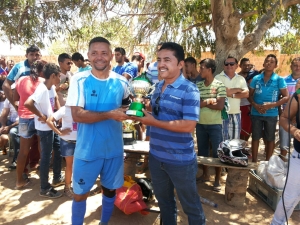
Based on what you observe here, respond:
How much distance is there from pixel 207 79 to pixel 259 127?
5.37ft

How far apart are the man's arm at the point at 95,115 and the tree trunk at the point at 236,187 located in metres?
2.15

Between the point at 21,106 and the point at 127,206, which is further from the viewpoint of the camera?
the point at 21,106

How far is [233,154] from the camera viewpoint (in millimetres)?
3709

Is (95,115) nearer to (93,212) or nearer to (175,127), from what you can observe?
(175,127)

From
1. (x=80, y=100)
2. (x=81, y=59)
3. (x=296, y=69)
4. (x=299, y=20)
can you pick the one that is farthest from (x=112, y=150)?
(x=299, y=20)

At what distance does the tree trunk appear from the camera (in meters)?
3.77

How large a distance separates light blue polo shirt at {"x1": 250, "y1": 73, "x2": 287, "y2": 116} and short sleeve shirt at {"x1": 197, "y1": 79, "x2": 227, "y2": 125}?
1222mm

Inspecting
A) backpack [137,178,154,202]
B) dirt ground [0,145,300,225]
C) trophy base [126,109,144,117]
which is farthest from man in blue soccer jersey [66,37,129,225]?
backpack [137,178,154,202]

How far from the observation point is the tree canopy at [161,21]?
5.21 m

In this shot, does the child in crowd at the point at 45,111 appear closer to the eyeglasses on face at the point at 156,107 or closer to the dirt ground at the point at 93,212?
the dirt ground at the point at 93,212

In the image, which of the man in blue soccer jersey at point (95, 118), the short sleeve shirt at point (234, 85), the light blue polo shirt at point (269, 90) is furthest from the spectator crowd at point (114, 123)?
the light blue polo shirt at point (269, 90)

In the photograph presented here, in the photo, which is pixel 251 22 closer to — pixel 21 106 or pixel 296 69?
pixel 296 69

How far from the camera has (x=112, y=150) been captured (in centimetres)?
265

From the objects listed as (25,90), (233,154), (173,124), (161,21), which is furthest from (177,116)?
(161,21)
